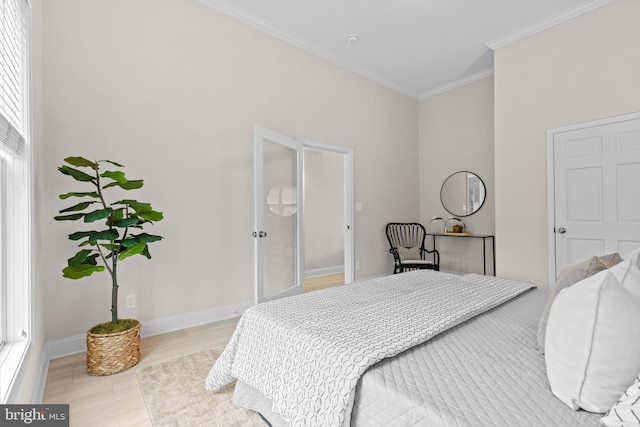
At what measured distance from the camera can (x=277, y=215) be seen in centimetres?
330

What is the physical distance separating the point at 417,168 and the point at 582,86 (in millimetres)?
2453

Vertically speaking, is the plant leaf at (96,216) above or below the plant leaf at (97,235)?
above

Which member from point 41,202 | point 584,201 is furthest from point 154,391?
point 584,201

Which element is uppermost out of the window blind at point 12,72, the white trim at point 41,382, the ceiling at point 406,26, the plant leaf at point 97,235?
the ceiling at point 406,26

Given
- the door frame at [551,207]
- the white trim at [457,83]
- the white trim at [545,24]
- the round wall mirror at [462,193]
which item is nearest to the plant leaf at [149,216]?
the door frame at [551,207]

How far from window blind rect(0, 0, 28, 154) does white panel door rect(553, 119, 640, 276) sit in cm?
427

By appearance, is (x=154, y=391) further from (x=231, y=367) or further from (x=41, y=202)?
(x=41, y=202)

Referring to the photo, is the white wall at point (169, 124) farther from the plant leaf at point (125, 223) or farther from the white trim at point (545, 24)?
the white trim at point (545, 24)

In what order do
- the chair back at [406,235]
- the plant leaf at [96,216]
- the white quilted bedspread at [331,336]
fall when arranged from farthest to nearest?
the chair back at [406,235], the plant leaf at [96,216], the white quilted bedspread at [331,336]

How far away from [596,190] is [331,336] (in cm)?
334

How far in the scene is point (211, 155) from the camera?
3090 mm

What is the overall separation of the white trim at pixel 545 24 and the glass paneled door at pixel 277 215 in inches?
103

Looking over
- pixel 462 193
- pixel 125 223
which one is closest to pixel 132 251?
pixel 125 223

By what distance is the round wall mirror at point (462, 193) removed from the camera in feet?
15.4
